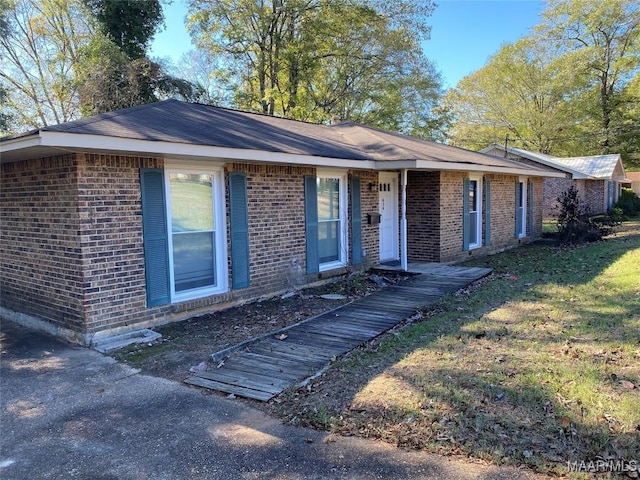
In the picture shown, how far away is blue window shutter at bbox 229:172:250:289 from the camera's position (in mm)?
7477

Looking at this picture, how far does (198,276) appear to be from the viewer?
731 centimetres

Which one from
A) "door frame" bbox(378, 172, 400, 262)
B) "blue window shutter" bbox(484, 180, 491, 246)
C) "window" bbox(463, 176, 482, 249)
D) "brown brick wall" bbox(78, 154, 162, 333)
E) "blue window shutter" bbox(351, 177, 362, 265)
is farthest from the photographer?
"blue window shutter" bbox(484, 180, 491, 246)

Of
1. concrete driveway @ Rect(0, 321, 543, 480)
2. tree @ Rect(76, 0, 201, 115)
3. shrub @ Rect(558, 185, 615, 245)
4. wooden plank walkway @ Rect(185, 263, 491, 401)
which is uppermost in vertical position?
tree @ Rect(76, 0, 201, 115)

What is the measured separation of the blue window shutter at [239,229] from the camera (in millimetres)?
7477

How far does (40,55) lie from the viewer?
23938mm

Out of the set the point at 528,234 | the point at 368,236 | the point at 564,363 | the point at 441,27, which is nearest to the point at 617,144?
the point at 441,27

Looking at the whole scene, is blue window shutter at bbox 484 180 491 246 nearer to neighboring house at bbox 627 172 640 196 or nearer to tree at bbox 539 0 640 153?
tree at bbox 539 0 640 153

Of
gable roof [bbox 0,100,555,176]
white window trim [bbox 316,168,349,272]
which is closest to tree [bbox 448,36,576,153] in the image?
gable roof [bbox 0,100,555,176]

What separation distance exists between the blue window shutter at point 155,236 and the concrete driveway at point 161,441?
1765mm

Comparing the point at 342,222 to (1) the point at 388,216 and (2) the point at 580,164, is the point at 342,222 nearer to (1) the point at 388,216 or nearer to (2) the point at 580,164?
(1) the point at 388,216

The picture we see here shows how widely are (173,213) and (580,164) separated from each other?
2861 cm

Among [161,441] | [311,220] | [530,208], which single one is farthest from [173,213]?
[530,208]

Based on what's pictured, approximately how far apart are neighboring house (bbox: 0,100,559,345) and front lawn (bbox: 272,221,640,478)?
3.01m

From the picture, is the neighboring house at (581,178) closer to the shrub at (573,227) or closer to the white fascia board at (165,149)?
the shrub at (573,227)
